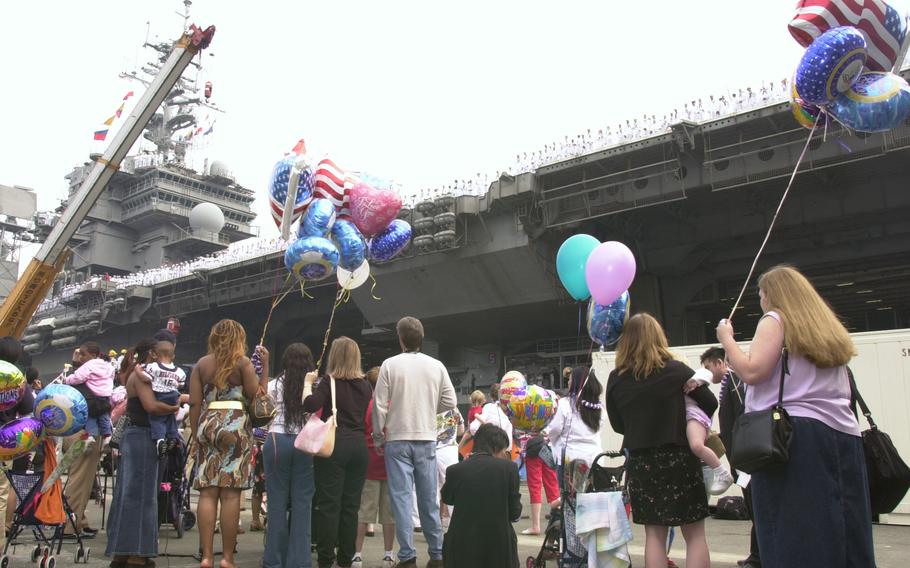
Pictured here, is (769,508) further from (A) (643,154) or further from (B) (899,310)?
(B) (899,310)

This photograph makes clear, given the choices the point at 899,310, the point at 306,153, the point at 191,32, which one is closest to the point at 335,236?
the point at 306,153

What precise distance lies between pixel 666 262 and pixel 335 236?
16.2 metres

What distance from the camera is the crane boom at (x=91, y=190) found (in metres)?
18.6

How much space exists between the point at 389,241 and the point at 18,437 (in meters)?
5.04

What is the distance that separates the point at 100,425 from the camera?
22.5ft

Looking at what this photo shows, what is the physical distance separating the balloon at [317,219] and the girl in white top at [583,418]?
378 cm

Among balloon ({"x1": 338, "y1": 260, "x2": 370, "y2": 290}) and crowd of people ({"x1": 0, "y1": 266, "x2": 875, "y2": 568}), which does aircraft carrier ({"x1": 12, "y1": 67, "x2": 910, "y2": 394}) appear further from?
crowd of people ({"x1": 0, "y1": 266, "x2": 875, "y2": 568})

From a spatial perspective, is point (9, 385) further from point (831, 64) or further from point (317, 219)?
point (831, 64)

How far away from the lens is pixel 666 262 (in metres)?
22.5

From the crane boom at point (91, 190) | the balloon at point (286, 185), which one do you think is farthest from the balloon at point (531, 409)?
the crane boom at point (91, 190)

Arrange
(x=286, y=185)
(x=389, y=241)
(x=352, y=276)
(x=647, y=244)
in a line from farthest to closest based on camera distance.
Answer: (x=647, y=244) < (x=389, y=241) < (x=352, y=276) < (x=286, y=185)

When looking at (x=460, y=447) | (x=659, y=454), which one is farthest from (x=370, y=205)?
(x=659, y=454)

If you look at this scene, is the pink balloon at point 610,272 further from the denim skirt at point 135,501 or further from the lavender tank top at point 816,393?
the denim skirt at point 135,501

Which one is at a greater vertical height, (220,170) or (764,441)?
(220,170)
